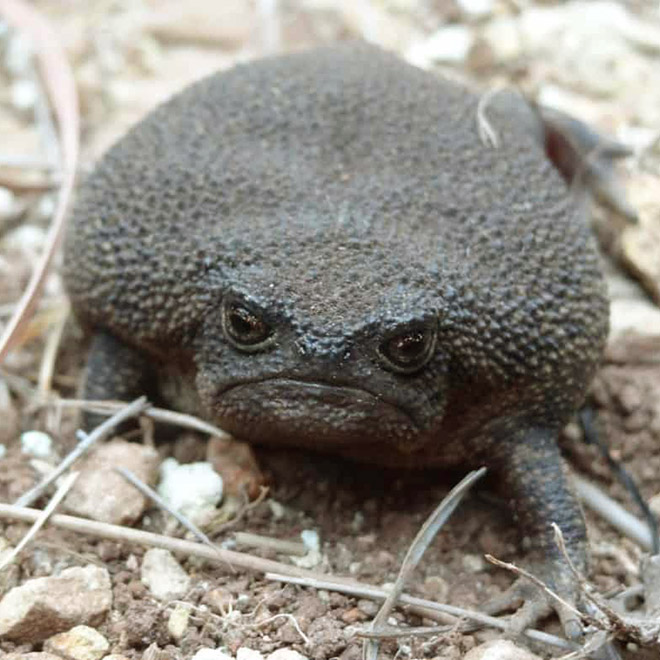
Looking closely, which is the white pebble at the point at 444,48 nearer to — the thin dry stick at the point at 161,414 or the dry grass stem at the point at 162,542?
the thin dry stick at the point at 161,414

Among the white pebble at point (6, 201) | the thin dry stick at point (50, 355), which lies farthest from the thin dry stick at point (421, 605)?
the white pebble at point (6, 201)

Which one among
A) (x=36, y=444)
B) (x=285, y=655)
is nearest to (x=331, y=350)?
(x=285, y=655)

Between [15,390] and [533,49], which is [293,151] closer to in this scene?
[15,390]

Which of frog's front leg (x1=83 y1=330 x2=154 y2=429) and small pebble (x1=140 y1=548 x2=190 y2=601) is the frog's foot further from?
frog's front leg (x1=83 y1=330 x2=154 y2=429)

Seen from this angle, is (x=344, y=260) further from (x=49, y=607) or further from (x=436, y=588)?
(x=49, y=607)

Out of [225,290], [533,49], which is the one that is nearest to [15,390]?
[225,290]

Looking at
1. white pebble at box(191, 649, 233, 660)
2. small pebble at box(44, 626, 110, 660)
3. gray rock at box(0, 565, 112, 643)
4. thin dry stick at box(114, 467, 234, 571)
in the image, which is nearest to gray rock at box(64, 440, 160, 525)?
thin dry stick at box(114, 467, 234, 571)
